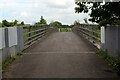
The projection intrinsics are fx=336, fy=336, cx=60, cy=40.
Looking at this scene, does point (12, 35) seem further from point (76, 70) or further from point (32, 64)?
point (76, 70)

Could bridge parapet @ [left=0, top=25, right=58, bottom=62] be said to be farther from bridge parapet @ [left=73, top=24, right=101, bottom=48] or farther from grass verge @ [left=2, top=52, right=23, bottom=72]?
bridge parapet @ [left=73, top=24, right=101, bottom=48]

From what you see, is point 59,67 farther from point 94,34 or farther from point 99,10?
point 94,34

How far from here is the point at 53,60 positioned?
1278 centimetres

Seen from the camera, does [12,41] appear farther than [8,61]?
Yes

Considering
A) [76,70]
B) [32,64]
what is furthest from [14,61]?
[76,70]

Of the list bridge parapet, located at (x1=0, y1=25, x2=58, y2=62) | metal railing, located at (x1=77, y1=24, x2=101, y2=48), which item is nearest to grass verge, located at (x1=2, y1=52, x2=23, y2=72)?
bridge parapet, located at (x1=0, y1=25, x2=58, y2=62)

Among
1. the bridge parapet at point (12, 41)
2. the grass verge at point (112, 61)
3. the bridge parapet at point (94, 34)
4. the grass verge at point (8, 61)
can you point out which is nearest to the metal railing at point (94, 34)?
the bridge parapet at point (94, 34)

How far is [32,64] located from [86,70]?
2.21 meters

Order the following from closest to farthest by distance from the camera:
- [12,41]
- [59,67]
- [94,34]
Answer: [59,67], [12,41], [94,34]

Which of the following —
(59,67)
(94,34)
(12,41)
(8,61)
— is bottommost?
(59,67)

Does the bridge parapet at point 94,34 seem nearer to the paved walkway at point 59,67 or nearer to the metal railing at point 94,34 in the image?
the metal railing at point 94,34

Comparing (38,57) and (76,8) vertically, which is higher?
(76,8)

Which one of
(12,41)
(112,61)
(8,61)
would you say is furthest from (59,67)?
(12,41)

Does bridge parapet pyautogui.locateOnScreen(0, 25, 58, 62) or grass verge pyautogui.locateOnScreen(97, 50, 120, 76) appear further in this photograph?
bridge parapet pyautogui.locateOnScreen(0, 25, 58, 62)
